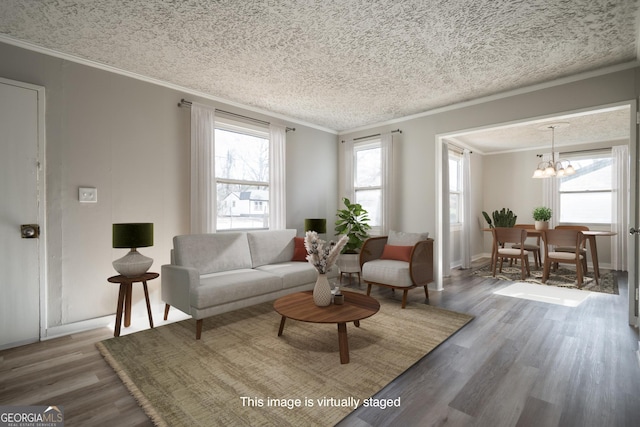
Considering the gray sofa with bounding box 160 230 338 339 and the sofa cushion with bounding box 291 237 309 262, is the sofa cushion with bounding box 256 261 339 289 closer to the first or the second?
the gray sofa with bounding box 160 230 338 339

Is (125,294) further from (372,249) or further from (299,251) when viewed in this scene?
(372,249)

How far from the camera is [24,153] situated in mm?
2701

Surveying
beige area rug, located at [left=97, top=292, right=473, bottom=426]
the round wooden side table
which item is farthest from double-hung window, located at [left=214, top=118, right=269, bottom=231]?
beige area rug, located at [left=97, top=292, right=473, bottom=426]

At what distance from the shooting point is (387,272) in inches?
146

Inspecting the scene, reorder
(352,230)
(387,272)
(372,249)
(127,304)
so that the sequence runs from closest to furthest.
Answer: (127,304)
(387,272)
(372,249)
(352,230)

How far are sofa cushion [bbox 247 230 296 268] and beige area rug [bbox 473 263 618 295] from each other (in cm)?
356

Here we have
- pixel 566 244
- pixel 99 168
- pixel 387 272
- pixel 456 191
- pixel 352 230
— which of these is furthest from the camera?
pixel 456 191

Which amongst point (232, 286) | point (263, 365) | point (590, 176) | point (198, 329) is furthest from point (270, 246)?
point (590, 176)

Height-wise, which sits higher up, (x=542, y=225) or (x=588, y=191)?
(x=588, y=191)

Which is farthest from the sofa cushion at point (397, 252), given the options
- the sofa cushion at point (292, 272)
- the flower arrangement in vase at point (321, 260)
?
the flower arrangement in vase at point (321, 260)

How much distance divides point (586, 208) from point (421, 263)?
4937 mm

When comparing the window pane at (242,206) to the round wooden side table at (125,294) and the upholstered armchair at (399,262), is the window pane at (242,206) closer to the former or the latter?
the round wooden side table at (125,294)

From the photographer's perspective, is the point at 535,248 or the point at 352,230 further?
the point at 535,248

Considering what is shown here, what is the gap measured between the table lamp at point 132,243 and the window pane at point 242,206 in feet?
4.08
